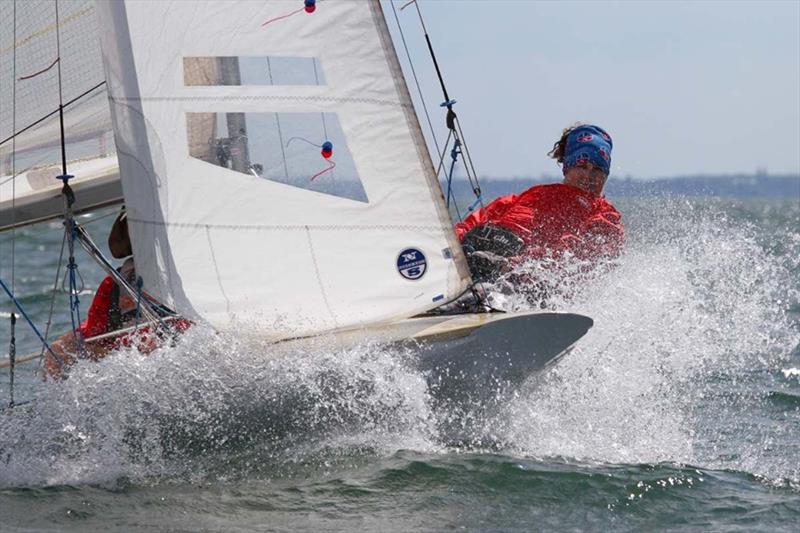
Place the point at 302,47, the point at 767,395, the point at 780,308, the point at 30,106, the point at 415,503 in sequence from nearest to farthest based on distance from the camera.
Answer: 1. the point at 415,503
2. the point at 302,47
3. the point at 30,106
4. the point at 767,395
5. the point at 780,308

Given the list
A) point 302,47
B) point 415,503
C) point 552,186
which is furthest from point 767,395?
point 302,47

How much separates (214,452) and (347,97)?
1492 millimetres

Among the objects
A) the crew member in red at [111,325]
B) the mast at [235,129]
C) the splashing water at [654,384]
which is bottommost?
the splashing water at [654,384]

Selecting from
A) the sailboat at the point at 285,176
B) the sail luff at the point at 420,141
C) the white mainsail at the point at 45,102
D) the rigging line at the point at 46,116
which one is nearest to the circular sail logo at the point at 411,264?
the sailboat at the point at 285,176

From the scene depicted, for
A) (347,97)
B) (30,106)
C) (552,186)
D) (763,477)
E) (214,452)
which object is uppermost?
(30,106)

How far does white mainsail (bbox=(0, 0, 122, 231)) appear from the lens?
574 cm

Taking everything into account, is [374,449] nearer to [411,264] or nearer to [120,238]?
[411,264]

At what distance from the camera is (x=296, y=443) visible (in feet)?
17.1

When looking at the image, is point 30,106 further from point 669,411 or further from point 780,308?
point 780,308

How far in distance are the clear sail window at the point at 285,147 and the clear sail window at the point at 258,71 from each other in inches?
5.2

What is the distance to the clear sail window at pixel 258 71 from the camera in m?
5.12

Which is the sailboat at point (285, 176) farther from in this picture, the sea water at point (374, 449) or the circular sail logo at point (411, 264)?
the sea water at point (374, 449)

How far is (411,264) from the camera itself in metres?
5.11

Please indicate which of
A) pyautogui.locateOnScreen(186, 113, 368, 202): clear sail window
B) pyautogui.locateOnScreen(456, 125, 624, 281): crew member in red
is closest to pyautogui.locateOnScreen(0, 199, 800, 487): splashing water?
pyautogui.locateOnScreen(456, 125, 624, 281): crew member in red
